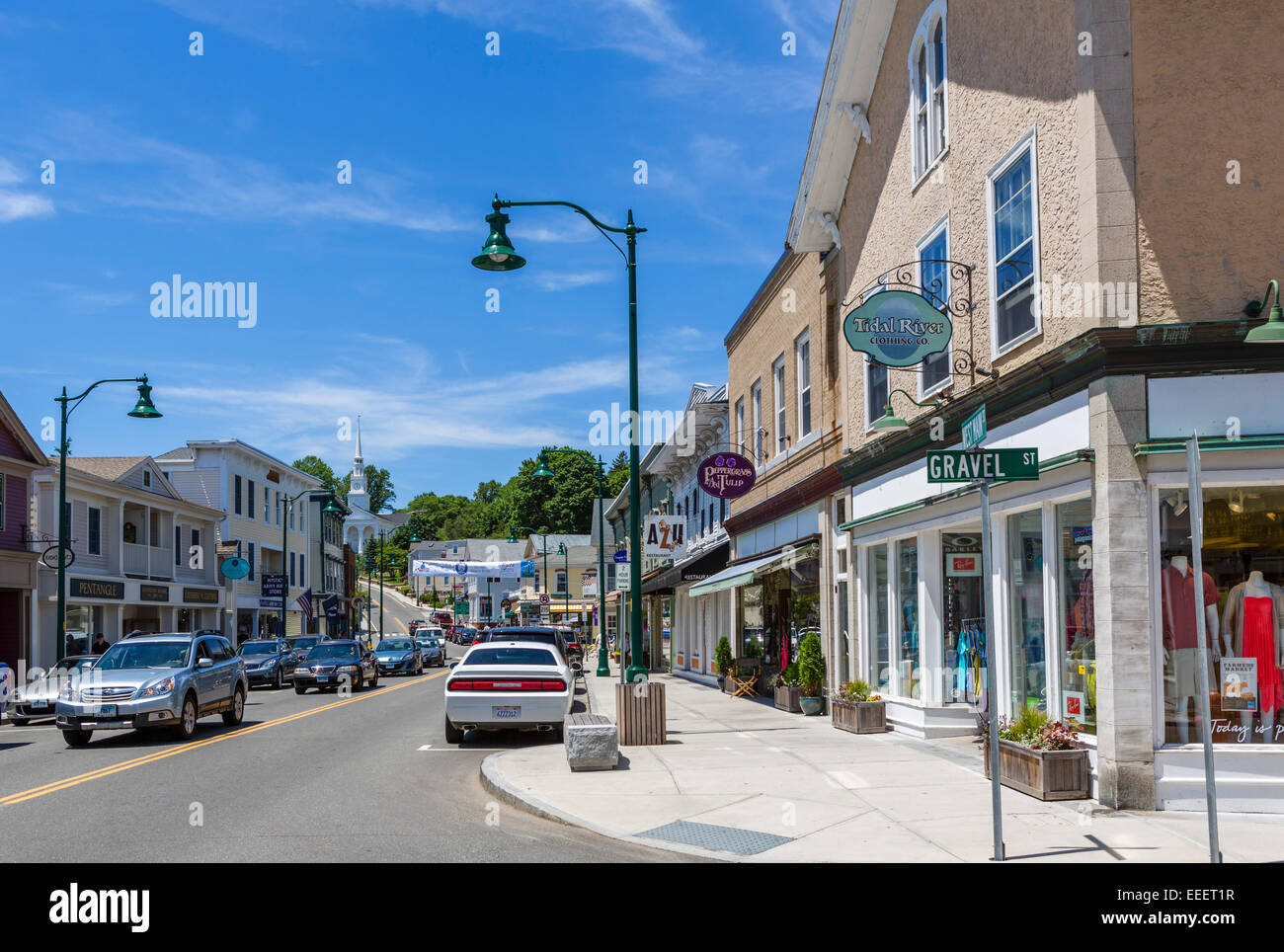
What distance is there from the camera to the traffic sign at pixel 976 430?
8.03 m

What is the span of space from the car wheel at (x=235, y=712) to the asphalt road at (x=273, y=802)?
493 millimetres

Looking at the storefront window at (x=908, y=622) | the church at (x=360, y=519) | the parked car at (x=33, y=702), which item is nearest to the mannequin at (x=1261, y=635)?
the storefront window at (x=908, y=622)

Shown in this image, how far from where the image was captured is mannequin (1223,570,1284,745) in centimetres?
995

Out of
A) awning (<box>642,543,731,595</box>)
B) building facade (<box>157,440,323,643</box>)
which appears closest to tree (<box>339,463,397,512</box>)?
building facade (<box>157,440,323,643</box>)

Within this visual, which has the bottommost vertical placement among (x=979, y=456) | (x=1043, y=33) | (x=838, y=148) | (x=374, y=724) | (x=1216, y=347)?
(x=374, y=724)

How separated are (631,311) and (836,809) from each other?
27.0ft

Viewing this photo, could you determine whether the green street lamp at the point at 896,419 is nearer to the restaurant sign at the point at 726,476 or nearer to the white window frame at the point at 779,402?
the restaurant sign at the point at 726,476

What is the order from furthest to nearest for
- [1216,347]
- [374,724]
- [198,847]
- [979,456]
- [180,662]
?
[374,724] < [180,662] < [1216,347] < [198,847] < [979,456]

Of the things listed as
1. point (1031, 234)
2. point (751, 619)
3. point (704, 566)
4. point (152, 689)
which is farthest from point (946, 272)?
point (704, 566)

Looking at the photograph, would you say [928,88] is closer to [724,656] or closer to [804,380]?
[804,380]
